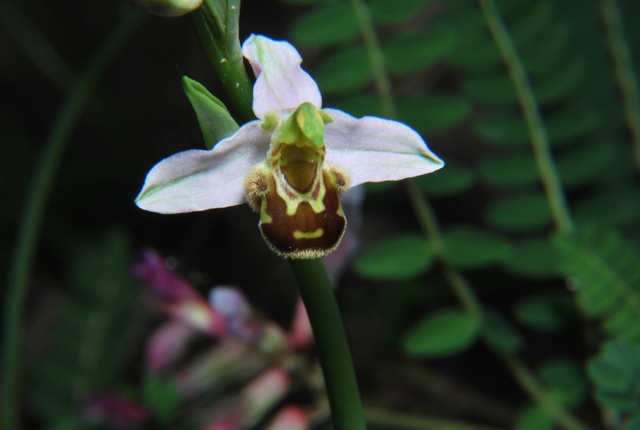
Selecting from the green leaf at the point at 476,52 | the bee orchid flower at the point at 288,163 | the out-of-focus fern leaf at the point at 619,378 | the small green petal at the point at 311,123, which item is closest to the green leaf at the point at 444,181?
the green leaf at the point at 476,52

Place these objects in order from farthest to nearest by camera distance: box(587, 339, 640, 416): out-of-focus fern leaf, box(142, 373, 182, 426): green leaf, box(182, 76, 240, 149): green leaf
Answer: box(142, 373, 182, 426): green leaf → box(587, 339, 640, 416): out-of-focus fern leaf → box(182, 76, 240, 149): green leaf

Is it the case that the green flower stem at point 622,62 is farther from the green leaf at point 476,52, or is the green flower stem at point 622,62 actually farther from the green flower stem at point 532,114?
the green leaf at point 476,52

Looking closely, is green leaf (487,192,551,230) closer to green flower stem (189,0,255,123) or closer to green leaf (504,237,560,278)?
green leaf (504,237,560,278)

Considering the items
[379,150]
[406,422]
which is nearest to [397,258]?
[406,422]

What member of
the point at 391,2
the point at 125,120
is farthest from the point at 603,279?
the point at 125,120

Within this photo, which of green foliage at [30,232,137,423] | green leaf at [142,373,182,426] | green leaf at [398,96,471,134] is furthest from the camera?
green foliage at [30,232,137,423]

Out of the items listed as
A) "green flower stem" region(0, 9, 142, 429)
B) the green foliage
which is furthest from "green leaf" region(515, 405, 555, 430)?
"green flower stem" region(0, 9, 142, 429)
